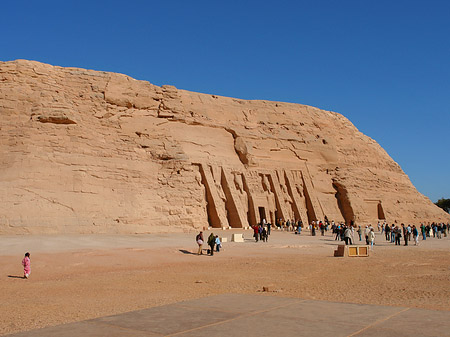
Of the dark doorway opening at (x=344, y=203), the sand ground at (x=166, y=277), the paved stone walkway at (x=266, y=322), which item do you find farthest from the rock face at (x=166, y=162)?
the paved stone walkway at (x=266, y=322)

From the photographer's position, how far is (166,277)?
435 inches

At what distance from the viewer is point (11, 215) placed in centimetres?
1980

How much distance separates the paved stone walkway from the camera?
14.8 feet

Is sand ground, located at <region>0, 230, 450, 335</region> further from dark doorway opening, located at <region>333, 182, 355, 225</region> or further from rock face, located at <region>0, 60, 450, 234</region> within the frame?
dark doorway opening, located at <region>333, 182, 355, 225</region>

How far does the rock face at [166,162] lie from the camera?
865 inches

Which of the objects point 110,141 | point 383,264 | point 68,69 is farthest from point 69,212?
point 383,264

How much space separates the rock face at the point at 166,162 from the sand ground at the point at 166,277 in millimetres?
3753

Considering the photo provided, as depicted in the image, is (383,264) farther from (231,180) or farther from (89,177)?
(231,180)

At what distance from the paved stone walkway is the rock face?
16.3 meters

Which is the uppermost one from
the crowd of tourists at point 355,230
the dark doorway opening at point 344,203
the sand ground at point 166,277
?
the dark doorway opening at point 344,203

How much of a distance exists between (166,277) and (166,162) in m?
16.2

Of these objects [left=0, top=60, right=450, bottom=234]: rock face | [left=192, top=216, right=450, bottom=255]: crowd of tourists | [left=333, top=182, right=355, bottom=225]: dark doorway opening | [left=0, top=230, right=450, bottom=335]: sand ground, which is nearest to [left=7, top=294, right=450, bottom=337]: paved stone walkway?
[left=0, top=230, right=450, bottom=335]: sand ground

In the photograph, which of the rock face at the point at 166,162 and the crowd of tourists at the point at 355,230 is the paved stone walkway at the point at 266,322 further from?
the rock face at the point at 166,162

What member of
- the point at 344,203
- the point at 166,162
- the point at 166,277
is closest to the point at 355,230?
the point at 344,203
